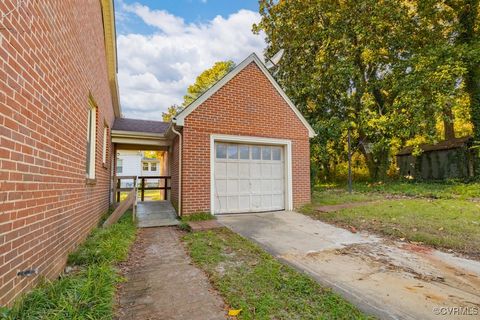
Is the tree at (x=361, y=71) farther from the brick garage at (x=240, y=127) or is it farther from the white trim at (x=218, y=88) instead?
the white trim at (x=218, y=88)

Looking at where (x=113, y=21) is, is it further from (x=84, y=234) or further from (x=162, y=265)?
(x=162, y=265)

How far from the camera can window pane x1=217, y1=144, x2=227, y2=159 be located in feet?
25.0

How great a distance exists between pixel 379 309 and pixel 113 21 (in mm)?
9121

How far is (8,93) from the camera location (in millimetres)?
1864

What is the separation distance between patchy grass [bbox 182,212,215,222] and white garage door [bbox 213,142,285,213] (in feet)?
1.59

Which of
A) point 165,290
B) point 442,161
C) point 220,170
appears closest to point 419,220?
point 220,170

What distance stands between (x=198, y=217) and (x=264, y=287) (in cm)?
422

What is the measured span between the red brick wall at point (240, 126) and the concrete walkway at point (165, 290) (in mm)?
2766

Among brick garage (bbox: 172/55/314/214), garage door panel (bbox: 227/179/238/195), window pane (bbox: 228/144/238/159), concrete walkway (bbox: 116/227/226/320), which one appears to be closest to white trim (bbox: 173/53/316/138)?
brick garage (bbox: 172/55/314/214)

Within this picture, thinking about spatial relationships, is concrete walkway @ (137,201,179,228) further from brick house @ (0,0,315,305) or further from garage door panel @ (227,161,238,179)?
garage door panel @ (227,161,238,179)

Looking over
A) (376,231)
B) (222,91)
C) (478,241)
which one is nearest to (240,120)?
(222,91)

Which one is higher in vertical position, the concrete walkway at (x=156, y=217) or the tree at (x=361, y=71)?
the tree at (x=361, y=71)

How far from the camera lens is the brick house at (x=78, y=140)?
6.46 feet

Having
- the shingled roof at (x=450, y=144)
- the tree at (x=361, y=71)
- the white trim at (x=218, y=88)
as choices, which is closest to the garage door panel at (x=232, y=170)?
the white trim at (x=218, y=88)
